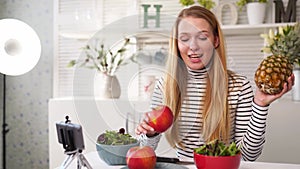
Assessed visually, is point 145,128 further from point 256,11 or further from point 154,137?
point 256,11

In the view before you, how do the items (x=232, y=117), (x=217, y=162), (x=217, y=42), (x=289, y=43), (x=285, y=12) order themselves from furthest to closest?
(x=285, y=12), (x=289, y=43), (x=232, y=117), (x=217, y=42), (x=217, y=162)

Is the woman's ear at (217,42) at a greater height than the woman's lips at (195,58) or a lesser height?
greater

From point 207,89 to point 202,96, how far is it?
0.02 meters

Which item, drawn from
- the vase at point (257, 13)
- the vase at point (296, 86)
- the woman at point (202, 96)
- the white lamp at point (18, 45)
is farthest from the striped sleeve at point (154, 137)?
the white lamp at point (18, 45)

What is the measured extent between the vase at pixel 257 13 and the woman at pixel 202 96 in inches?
37.8

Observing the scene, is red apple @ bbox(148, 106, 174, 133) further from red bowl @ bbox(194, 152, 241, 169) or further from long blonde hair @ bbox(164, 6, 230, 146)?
red bowl @ bbox(194, 152, 241, 169)

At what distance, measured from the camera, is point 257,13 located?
228cm

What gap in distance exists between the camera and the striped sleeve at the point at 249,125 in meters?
1.29

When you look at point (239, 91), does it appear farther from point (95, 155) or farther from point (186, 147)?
point (95, 155)

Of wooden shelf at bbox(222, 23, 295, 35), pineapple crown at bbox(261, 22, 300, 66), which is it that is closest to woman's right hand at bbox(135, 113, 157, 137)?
pineapple crown at bbox(261, 22, 300, 66)

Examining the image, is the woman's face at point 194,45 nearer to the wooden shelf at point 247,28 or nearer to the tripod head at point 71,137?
the tripod head at point 71,137

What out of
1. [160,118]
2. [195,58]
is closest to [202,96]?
[195,58]

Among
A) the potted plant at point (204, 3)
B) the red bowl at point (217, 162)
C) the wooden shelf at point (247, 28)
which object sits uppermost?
the potted plant at point (204, 3)

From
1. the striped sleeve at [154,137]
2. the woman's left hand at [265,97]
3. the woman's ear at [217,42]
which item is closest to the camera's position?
the striped sleeve at [154,137]
